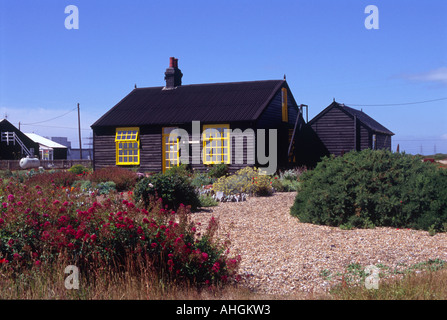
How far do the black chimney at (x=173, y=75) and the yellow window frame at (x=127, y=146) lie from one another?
3.88 meters

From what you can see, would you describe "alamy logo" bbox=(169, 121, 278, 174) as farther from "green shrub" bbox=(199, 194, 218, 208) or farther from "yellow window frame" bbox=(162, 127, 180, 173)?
"green shrub" bbox=(199, 194, 218, 208)

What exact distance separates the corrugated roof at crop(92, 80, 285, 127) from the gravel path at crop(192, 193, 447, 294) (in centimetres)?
1165

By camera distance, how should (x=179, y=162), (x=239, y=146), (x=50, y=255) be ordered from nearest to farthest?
(x=50, y=255), (x=239, y=146), (x=179, y=162)

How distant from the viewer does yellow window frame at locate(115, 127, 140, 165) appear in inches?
883

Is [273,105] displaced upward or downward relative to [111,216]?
upward

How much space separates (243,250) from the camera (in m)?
7.10

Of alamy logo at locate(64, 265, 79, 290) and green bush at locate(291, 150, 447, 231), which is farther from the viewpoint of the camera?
green bush at locate(291, 150, 447, 231)

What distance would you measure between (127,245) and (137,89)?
853 inches

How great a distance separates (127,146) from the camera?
2278 cm

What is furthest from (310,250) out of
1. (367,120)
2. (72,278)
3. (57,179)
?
(367,120)

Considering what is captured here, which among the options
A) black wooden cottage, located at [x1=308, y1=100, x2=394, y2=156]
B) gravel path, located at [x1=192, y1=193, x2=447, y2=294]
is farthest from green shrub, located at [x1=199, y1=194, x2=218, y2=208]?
black wooden cottage, located at [x1=308, y1=100, x2=394, y2=156]

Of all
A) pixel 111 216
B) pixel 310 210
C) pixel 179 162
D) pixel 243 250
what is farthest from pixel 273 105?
pixel 111 216

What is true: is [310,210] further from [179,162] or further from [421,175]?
[179,162]

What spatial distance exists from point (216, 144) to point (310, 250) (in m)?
13.9
